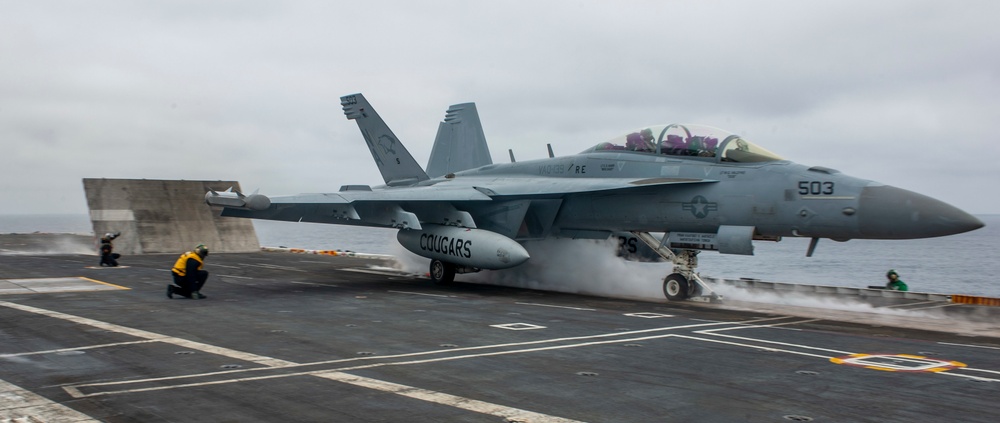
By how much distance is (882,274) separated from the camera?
216 feet

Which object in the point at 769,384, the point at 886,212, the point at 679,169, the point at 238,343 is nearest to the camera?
the point at 769,384

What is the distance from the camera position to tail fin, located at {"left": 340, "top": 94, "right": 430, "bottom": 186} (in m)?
24.4

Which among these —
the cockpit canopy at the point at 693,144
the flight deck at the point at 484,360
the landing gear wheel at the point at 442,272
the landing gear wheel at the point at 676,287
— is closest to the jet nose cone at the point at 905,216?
the flight deck at the point at 484,360

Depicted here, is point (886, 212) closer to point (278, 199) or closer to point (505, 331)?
point (505, 331)

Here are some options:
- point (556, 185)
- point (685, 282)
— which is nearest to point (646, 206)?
point (685, 282)

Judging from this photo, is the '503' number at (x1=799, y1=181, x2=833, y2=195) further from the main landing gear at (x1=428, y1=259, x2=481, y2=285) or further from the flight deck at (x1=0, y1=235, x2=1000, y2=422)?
the main landing gear at (x1=428, y1=259, x2=481, y2=285)

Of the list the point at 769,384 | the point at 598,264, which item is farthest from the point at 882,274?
the point at 769,384

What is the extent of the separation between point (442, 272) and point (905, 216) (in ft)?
35.9

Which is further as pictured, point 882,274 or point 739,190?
point 882,274

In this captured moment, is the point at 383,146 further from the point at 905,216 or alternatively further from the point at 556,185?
the point at 905,216

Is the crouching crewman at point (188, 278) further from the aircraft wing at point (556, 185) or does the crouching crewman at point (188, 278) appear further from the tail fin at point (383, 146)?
the tail fin at point (383, 146)

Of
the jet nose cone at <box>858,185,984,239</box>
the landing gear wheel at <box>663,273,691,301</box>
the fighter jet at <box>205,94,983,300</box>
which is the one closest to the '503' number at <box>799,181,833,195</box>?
the fighter jet at <box>205,94,983,300</box>

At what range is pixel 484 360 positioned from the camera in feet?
28.7

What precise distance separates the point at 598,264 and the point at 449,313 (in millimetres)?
6556
